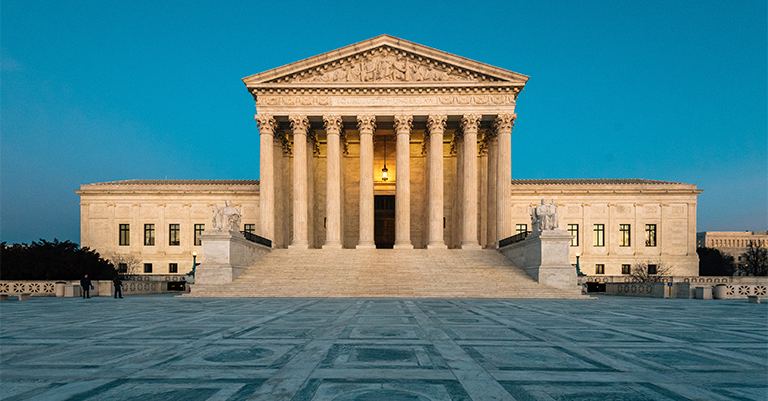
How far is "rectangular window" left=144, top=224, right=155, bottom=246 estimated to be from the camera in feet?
168

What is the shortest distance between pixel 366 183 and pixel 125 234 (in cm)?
3187

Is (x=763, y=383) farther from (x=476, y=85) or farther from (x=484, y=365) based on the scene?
(x=476, y=85)

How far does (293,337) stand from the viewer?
→ 9.04 meters

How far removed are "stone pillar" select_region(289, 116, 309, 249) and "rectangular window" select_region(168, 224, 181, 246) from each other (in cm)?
2071

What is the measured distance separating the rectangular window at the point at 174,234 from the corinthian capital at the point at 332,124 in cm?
2468

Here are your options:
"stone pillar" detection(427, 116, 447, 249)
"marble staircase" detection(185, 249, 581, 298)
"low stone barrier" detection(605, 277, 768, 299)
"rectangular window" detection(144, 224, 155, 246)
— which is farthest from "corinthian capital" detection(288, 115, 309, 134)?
"low stone barrier" detection(605, 277, 768, 299)

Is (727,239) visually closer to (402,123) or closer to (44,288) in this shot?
(402,123)

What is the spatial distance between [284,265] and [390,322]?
20.9 meters

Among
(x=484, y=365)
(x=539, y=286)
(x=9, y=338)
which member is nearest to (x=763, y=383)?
(x=484, y=365)

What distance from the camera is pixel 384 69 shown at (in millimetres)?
39000

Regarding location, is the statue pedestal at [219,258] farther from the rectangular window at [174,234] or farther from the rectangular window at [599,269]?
the rectangular window at [599,269]

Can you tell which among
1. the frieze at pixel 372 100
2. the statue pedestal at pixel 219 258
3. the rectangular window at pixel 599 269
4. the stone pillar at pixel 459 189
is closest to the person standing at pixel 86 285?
the statue pedestal at pixel 219 258

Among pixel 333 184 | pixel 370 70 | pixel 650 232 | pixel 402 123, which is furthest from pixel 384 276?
pixel 650 232

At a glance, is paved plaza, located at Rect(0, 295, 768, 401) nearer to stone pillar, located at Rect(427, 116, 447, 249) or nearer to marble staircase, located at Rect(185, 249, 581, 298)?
marble staircase, located at Rect(185, 249, 581, 298)
